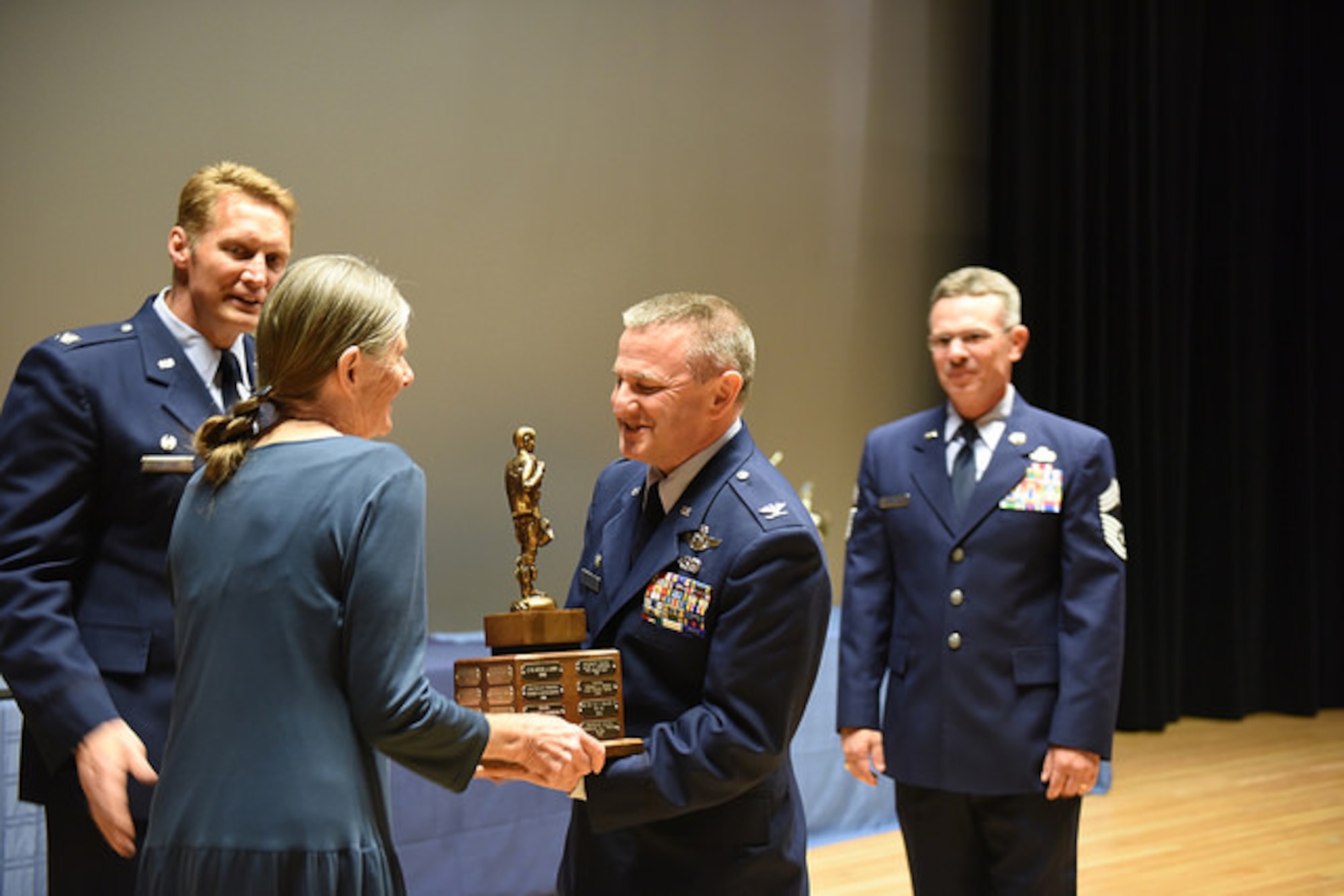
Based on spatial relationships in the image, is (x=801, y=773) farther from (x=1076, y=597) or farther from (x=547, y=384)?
(x=1076, y=597)

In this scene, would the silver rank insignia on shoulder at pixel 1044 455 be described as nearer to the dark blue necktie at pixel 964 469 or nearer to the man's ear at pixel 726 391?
the dark blue necktie at pixel 964 469

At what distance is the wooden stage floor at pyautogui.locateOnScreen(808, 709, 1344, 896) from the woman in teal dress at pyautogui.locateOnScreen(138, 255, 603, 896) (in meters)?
2.96

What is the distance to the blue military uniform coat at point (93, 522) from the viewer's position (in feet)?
6.48

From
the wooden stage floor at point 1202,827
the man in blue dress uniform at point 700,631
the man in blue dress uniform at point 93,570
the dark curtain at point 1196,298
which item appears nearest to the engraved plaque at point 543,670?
the man in blue dress uniform at point 700,631

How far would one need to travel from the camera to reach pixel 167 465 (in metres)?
2.04

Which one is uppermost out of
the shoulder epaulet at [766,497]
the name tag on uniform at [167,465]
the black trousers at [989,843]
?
the name tag on uniform at [167,465]

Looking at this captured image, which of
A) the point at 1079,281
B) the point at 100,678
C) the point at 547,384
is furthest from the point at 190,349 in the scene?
the point at 1079,281

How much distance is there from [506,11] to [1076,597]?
327 centimetres

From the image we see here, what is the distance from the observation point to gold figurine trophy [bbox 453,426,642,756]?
1.89m

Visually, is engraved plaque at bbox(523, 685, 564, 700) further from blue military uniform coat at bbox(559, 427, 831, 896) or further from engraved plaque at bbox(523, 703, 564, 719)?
blue military uniform coat at bbox(559, 427, 831, 896)

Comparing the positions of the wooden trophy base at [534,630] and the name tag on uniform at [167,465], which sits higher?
the name tag on uniform at [167,465]

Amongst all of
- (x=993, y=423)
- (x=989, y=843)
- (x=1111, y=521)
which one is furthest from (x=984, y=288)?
(x=989, y=843)

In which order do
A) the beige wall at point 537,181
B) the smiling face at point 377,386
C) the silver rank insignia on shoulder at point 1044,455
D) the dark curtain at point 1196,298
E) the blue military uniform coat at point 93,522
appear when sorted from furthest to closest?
the dark curtain at point 1196,298, the beige wall at point 537,181, the silver rank insignia on shoulder at point 1044,455, the blue military uniform coat at point 93,522, the smiling face at point 377,386

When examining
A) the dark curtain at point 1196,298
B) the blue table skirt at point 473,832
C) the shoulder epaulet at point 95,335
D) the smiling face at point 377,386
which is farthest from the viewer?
the dark curtain at point 1196,298
